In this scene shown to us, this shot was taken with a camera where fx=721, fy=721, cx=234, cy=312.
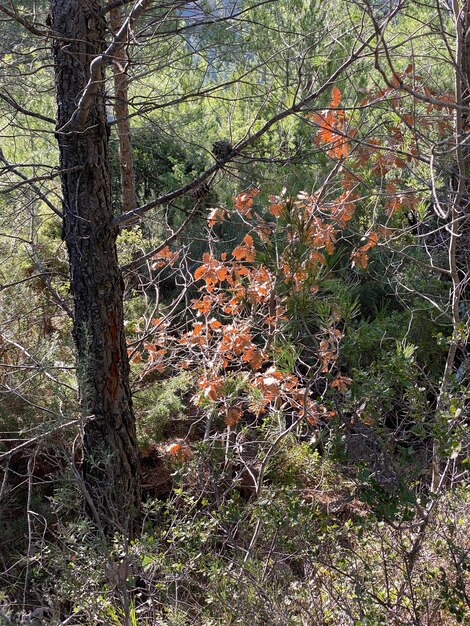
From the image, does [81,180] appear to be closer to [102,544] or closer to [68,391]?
[68,391]

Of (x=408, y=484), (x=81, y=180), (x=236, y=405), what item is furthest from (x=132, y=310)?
(x=408, y=484)

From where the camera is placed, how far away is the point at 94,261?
3342mm

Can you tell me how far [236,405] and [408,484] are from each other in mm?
1562

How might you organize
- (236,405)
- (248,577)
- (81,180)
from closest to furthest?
1. (248,577)
2. (81,180)
3. (236,405)

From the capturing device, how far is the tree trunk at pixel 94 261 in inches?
126

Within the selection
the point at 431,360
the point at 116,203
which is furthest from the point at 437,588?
the point at 116,203

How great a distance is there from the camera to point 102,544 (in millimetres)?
2633

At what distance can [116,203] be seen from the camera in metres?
7.46

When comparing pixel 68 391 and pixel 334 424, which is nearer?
pixel 334 424

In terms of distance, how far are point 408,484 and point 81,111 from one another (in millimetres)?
2011

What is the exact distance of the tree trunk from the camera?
10.5ft

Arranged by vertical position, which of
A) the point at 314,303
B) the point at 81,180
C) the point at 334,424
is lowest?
the point at 334,424

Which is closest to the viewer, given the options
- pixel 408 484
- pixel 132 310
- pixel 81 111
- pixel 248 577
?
pixel 408 484

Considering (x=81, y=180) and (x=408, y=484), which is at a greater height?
(x=81, y=180)
